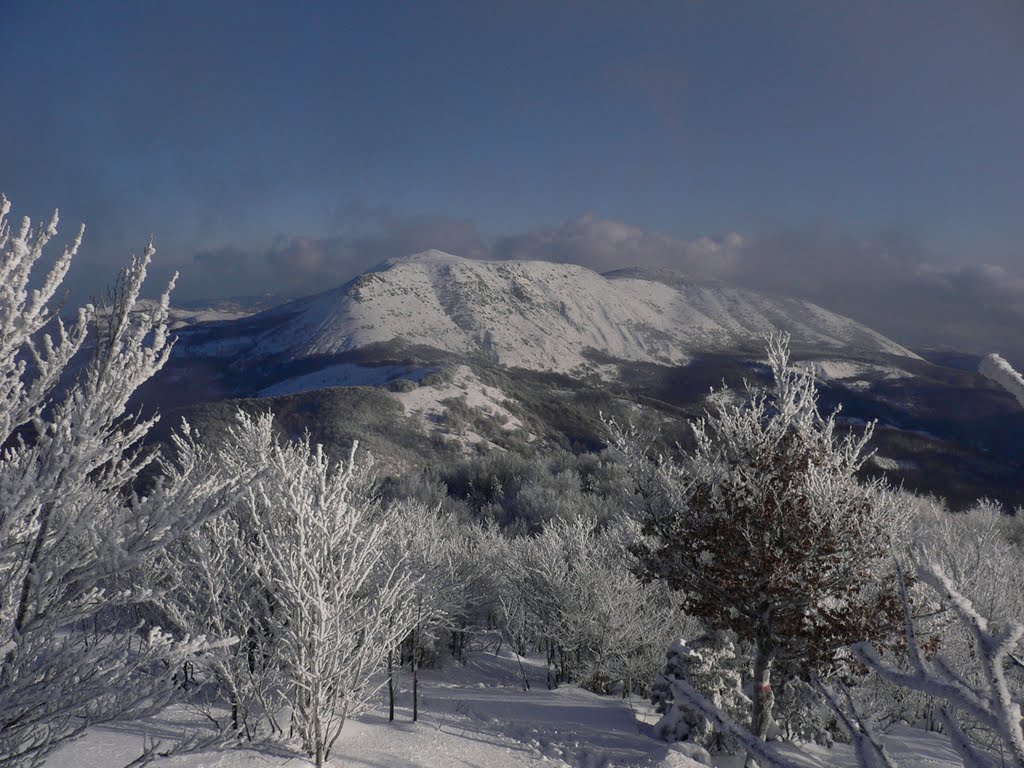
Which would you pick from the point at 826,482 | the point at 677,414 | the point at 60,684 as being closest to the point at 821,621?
the point at 826,482

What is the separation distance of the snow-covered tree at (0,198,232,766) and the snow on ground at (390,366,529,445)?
58560 mm

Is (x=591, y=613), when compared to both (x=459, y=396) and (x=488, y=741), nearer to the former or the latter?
(x=488, y=741)

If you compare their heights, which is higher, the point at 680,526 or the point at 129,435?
the point at 129,435

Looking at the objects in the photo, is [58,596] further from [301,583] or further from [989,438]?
[989,438]

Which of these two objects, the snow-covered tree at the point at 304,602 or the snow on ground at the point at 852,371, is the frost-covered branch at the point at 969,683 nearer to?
the snow-covered tree at the point at 304,602

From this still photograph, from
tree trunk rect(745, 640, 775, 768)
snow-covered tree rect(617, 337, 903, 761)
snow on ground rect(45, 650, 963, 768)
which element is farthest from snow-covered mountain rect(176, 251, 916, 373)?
tree trunk rect(745, 640, 775, 768)

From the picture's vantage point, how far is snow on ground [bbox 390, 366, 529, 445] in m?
65.1

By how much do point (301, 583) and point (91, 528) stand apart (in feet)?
10.3

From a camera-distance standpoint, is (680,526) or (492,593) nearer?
(680,526)

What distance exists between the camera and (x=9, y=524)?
2.78 metres

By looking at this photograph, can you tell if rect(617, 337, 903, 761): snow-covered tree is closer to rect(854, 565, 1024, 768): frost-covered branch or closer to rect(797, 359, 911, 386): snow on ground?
rect(854, 565, 1024, 768): frost-covered branch

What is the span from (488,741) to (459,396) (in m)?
65.0

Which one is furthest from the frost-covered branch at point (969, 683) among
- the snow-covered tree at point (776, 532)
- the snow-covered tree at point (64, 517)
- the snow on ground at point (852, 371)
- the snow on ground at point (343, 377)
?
the snow on ground at point (852, 371)

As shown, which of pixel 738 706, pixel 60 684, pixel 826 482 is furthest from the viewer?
pixel 738 706
